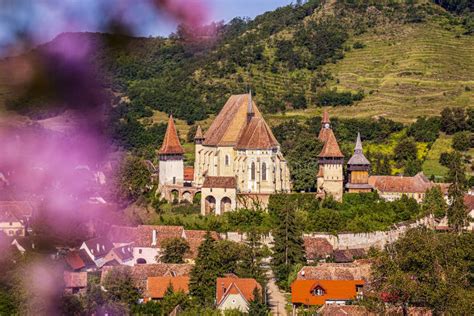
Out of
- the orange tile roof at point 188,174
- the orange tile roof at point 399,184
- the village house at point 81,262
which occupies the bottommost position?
the village house at point 81,262

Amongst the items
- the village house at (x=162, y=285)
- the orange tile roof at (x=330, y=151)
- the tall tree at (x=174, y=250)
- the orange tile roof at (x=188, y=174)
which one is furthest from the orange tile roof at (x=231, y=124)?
the village house at (x=162, y=285)

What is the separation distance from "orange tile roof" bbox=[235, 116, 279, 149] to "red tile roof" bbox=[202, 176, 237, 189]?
2773 millimetres

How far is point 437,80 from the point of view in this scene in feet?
288

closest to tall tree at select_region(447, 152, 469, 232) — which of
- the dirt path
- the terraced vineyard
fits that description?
the dirt path

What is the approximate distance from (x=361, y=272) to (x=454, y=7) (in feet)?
289

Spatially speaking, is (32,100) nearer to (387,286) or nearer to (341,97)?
(387,286)

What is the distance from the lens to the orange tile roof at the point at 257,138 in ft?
165

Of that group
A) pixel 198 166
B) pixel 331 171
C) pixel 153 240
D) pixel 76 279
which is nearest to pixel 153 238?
pixel 153 240

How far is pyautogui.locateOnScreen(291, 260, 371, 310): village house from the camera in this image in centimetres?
3203

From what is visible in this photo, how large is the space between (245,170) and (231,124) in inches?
181

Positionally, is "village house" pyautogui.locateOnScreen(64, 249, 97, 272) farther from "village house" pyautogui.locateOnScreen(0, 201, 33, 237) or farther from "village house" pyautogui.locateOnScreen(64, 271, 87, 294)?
"village house" pyautogui.locateOnScreen(0, 201, 33, 237)

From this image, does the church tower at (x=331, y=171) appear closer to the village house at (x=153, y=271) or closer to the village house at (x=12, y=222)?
the village house at (x=153, y=271)

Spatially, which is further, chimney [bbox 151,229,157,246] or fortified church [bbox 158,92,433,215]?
fortified church [bbox 158,92,433,215]

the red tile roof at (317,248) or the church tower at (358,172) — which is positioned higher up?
the church tower at (358,172)
